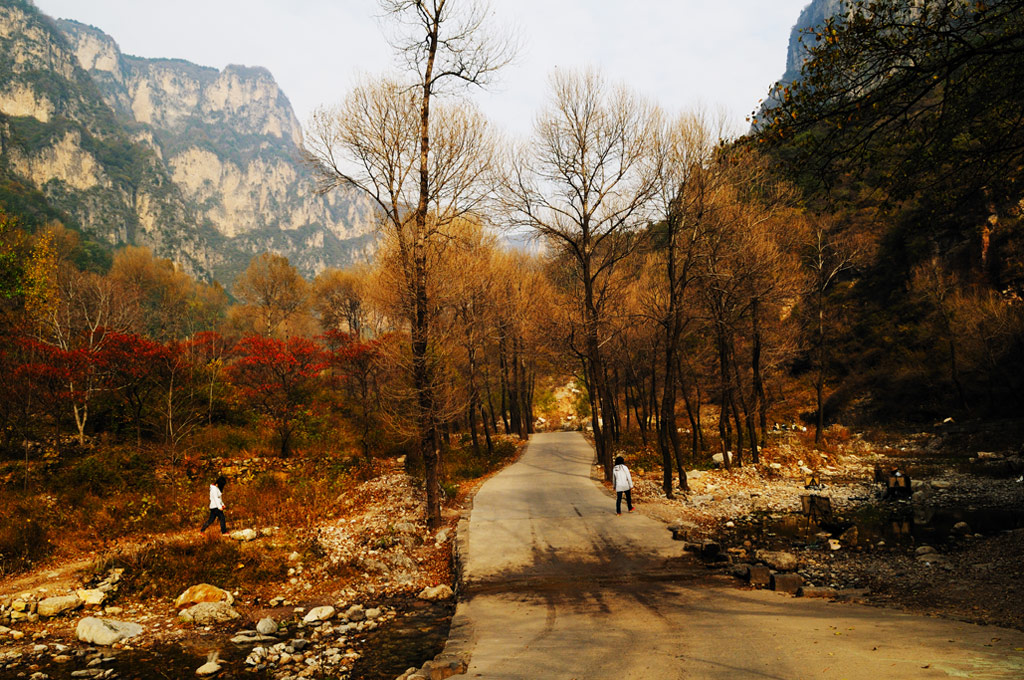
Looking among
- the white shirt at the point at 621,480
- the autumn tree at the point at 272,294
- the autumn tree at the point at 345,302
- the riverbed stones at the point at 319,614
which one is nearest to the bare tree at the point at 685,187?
the white shirt at the point at 621,480

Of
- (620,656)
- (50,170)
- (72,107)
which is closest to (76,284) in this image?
(620,656)

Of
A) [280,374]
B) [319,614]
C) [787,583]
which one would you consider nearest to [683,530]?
[787,583]

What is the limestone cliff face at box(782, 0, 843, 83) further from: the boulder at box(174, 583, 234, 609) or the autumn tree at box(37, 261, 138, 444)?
the boulder at box(174, 583, 234, 609)

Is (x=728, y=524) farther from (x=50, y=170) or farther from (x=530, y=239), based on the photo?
(x=50, y=170)

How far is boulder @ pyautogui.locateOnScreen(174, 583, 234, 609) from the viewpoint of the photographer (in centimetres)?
908

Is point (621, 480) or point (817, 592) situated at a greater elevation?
point (621, 480)

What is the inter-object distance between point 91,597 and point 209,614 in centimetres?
252

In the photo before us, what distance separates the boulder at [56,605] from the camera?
28.6ft

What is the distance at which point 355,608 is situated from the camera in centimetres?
883

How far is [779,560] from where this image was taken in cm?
993

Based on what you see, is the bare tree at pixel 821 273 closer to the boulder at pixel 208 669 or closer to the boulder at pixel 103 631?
the boulder at pixel 208 669

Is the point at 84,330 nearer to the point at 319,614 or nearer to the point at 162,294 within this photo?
the point at 319,614

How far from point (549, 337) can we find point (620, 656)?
545 inches

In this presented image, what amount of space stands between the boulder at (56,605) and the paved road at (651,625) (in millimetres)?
7012
